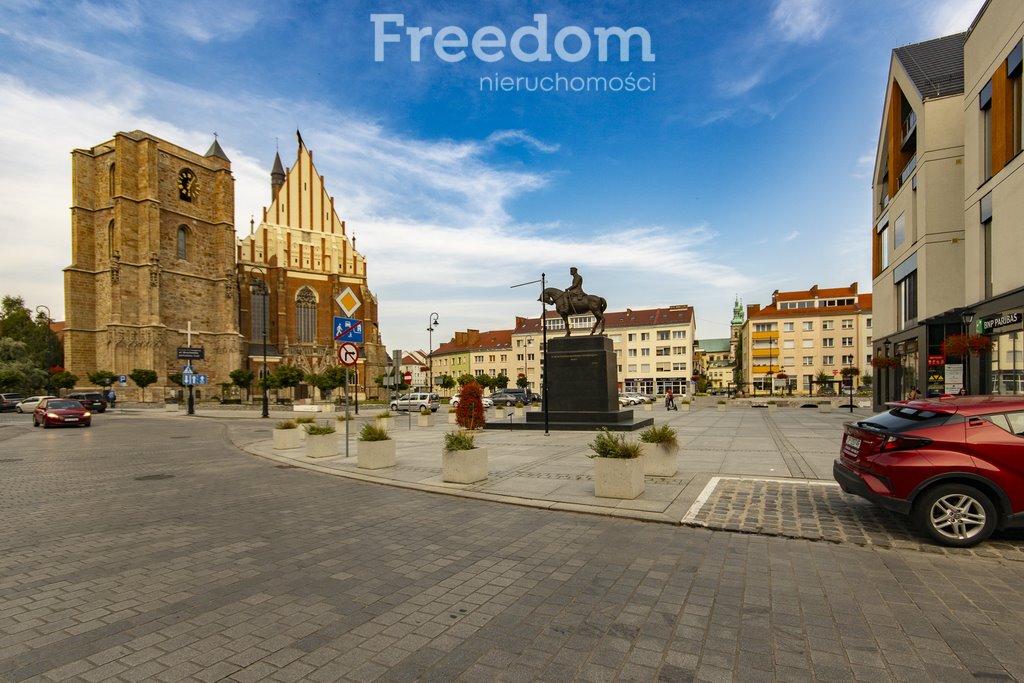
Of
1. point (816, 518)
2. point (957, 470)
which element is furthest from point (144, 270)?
point (957, 470)

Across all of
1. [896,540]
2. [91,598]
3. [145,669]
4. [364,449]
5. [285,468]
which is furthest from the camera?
[285,468]

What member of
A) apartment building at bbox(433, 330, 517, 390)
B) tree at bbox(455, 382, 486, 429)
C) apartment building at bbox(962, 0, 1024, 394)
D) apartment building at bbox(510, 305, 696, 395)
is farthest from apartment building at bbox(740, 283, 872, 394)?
tree at bbox(455, 382, 486, 429)

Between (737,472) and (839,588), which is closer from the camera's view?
(839,588)

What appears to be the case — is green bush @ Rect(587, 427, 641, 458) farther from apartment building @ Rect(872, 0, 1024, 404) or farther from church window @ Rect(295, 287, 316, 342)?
church window @ Rect(295, 287, 316, 342)

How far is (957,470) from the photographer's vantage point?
565 cm

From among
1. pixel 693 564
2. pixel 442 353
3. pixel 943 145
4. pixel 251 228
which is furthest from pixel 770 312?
pixel 693 564

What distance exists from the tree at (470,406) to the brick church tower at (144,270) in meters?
47.9

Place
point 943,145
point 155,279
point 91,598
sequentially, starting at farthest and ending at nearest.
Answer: point 155,279 → point 943,145 → point 91,598

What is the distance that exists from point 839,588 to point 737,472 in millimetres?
6127

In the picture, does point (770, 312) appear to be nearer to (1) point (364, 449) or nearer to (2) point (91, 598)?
(1) point (364, 449)

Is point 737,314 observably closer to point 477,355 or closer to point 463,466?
point 477,355

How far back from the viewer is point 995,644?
359cm

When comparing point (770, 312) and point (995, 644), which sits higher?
point (770, 312)

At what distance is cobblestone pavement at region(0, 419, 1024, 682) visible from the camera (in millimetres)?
3373
